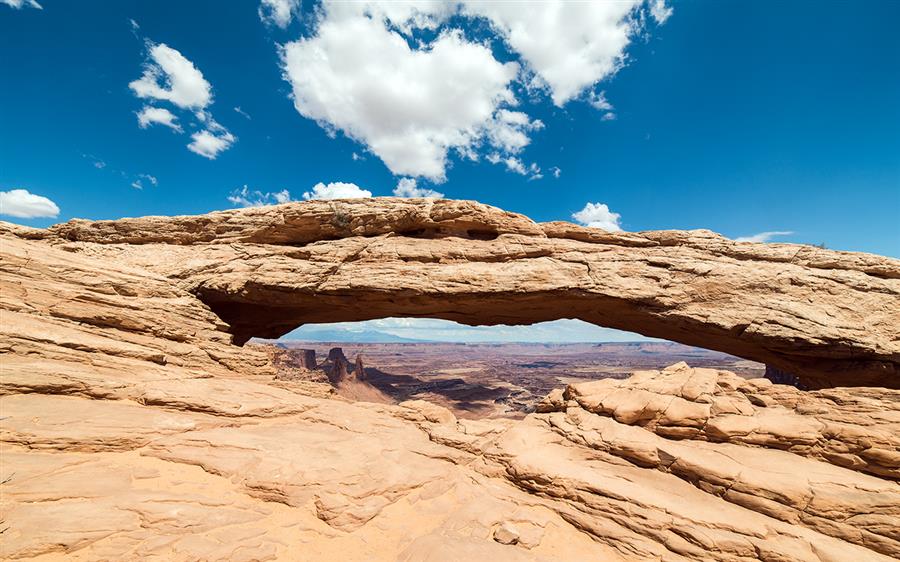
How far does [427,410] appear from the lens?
1641 cm

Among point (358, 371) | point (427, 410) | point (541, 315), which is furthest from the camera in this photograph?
point (358, 371)

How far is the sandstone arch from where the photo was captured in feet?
52.0

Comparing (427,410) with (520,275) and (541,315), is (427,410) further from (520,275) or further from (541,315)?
(541,315)

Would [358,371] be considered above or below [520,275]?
below

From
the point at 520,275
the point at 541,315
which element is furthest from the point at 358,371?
the point at 520,275

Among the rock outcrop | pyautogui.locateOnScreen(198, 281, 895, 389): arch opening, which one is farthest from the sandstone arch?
the rock outcrop

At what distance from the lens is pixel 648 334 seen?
21344mm

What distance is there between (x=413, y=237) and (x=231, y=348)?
11066 millimetres

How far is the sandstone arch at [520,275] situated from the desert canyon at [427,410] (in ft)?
0.41

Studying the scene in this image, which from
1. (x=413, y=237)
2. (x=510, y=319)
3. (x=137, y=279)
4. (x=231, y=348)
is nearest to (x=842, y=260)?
(x=510, y=319)

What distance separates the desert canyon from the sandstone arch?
0.13 metres

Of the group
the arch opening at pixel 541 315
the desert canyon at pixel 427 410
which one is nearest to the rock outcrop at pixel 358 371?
the arch opening at pixel 541 315

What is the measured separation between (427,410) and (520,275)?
8162 mm

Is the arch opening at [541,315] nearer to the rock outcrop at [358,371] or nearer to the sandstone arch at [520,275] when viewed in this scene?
the sandstone arch at [520,275]
